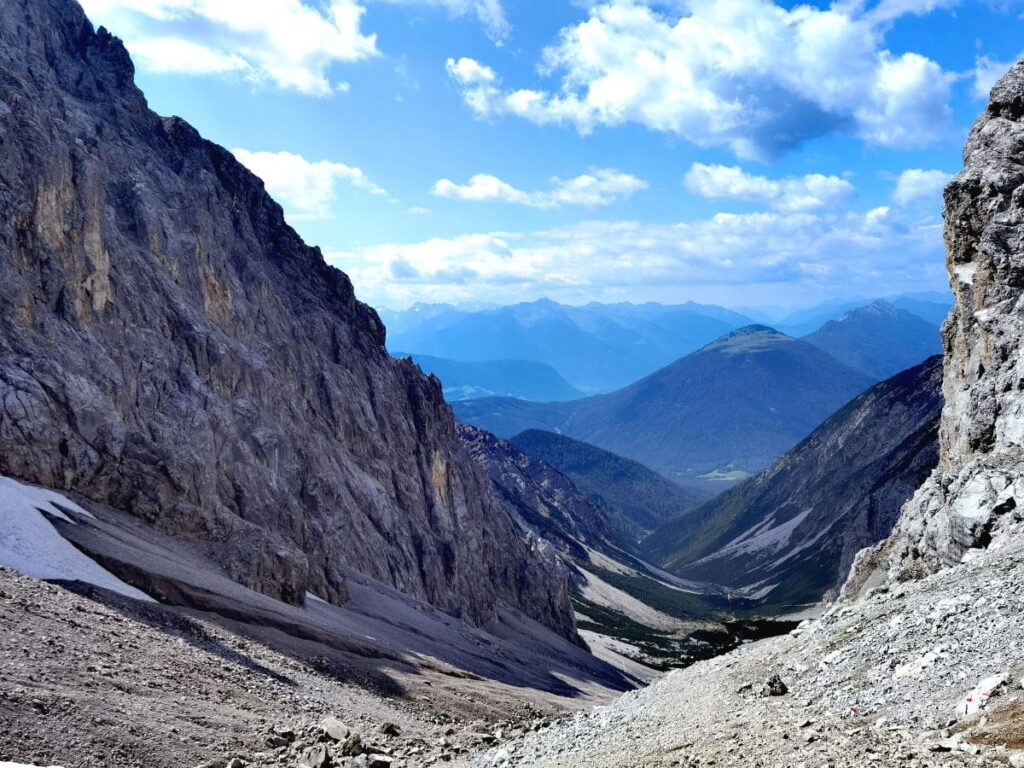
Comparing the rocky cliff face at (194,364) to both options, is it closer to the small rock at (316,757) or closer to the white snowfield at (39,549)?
the white snowfield at (39,549)

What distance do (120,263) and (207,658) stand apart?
4643 cm

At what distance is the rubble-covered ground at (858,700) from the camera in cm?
1791

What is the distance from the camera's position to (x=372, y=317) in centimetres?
12138

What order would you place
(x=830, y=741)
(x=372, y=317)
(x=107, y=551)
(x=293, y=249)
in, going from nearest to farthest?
(x=830, y=741)
(x=107, y=551)
(x=293, y=249)
(x=372, y=317)

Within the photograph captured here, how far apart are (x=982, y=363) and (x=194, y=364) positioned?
6599 cm

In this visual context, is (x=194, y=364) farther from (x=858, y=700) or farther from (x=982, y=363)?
(x=858, y=700)

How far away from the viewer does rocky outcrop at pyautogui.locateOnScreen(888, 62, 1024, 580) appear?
37344 mm

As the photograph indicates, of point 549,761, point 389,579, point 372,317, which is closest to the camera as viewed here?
point 549,761

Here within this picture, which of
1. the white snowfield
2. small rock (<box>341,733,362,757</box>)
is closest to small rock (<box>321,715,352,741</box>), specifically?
small rock (<box>341,733,362,757</box>)

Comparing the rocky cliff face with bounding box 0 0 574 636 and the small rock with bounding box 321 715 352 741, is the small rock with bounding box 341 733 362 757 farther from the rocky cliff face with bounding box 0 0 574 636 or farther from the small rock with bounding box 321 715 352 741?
the rocky cliff face with bounding box 0 0 574 636

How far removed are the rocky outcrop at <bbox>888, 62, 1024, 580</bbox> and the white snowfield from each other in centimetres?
4269

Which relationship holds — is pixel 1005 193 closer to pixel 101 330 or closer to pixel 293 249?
pixel 101 330

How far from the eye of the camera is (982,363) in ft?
169

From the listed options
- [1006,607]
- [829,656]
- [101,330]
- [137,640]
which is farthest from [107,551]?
[1006,607]
